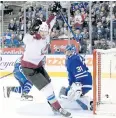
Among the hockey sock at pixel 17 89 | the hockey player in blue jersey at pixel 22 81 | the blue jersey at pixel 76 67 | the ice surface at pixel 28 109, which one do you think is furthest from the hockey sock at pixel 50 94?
the hockey sock at pixel 17 89

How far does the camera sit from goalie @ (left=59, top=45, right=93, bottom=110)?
4.21 metres

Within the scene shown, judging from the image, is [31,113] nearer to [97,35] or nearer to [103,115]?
[103,115]

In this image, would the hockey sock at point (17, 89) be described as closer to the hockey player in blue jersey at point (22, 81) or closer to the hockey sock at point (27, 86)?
the hockey player in blue jersey at point (22, 81)

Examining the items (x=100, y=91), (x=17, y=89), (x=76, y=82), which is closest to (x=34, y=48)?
(x=76, y=82)

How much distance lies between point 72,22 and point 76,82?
4.04 meters

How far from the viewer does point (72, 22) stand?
8.12m

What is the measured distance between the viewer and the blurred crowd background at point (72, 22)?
25.3 ft

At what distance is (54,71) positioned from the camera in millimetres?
7770

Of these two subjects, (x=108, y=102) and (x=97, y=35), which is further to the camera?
(x=97, y=35)

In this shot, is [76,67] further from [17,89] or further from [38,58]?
[17,89]

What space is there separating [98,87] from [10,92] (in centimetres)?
150

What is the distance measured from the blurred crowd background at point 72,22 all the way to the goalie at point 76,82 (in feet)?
11.0

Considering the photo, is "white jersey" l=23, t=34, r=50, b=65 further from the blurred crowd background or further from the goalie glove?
the blurred crowd background

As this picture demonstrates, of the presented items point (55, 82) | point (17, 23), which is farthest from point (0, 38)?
point (55, 82)
